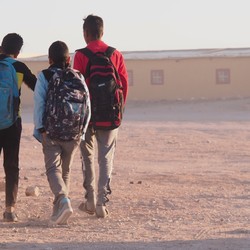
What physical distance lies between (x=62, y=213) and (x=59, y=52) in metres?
1.42

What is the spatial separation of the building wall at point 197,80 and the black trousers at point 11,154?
3425cm

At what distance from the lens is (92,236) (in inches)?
283

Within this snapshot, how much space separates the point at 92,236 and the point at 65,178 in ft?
3.51

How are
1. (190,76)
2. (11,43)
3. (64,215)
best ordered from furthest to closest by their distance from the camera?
(190,76)
(11,43)
(64,215)

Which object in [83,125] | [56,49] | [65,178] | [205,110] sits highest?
[56,49]

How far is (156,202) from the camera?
9.16m

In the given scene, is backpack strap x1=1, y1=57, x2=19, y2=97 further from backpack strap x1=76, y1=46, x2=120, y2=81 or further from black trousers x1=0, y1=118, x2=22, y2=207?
backpack strap x1=76, y1=46, x2=120, y2=81

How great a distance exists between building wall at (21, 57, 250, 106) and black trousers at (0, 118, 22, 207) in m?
34.3

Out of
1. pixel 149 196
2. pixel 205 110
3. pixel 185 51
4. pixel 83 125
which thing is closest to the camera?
pixel 83 125

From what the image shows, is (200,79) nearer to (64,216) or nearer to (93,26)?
(93,26)

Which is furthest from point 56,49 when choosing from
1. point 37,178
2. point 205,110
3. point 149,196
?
point 205,110

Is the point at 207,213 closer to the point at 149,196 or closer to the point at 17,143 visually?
the point at 149,196

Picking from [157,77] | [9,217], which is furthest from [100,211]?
[157,77]

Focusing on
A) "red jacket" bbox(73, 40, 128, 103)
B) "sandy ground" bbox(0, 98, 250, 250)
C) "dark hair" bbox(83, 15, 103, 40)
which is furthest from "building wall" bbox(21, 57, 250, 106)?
"dark hair" bbox(83, 15, 103, 40)
